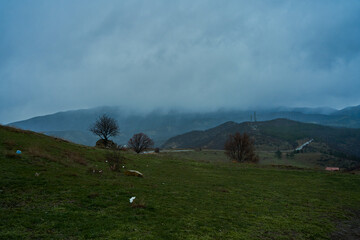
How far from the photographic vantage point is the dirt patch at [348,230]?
1080 centimetres

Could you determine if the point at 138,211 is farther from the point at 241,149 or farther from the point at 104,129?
the point at 241,149

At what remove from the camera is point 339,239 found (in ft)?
34.2

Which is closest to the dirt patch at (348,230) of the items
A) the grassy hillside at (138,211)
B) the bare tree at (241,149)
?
the grassy hillside at (138,211)

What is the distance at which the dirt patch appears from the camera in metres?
10.8

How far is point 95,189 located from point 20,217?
5.06 m

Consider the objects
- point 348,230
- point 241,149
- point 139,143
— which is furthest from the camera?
point 139,143

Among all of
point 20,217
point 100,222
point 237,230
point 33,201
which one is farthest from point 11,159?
point 237,230

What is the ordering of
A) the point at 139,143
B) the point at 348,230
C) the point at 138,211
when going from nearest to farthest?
1. the point at 138,211
2. the point at 348,230
3. the point at 139,143

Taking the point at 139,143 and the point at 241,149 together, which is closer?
the point at 241,149

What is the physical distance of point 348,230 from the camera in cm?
1180

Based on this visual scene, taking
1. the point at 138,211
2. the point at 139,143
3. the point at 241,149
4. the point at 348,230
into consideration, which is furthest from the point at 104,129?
the point at 348,230

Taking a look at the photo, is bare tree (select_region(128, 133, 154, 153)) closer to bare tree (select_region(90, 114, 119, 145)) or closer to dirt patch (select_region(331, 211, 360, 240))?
bare tree (select_region(90, 114, 119, 145))

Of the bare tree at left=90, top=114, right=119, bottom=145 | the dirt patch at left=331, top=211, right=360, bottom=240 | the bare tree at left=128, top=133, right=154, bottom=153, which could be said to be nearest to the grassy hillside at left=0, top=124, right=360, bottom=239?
the dirt patch at left=331, top=211, right=360, bottom=240

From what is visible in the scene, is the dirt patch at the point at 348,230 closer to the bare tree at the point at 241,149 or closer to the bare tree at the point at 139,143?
the bare tree at the point at 241,149
